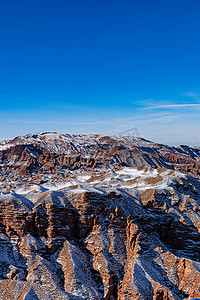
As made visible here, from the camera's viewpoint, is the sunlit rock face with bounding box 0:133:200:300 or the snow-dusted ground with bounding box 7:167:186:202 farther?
the snow-dusted ground with bounding box 7:167:186:202

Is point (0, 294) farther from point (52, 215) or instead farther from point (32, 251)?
point (52, 215)

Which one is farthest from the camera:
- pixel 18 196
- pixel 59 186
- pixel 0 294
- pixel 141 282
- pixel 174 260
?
pixel 59 186

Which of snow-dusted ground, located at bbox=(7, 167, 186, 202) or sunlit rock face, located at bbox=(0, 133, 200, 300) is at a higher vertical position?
snow-dusted ground, located at bbox=(7, 167, 186, 202)

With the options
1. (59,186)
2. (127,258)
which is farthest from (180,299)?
(59,186)

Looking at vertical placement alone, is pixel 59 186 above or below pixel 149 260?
above

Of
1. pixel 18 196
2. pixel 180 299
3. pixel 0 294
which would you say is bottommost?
pixel 180 299

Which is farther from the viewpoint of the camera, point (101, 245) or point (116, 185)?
point (116, 185)

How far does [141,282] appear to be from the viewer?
48531 millimetres

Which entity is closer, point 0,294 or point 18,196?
point 0,294

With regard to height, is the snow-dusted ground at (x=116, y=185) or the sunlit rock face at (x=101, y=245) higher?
the snow-dusted ground at (x=116, y=185)

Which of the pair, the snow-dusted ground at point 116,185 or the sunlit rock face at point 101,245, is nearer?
the sunlit rock face at point 101,245

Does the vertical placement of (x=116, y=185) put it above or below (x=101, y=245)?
above

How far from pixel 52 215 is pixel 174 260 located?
3364 cm

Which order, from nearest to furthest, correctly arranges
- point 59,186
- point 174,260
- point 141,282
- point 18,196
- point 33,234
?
point 141,282 → point 174,260 → point 33,234 → point 18,196 → point 59,186
